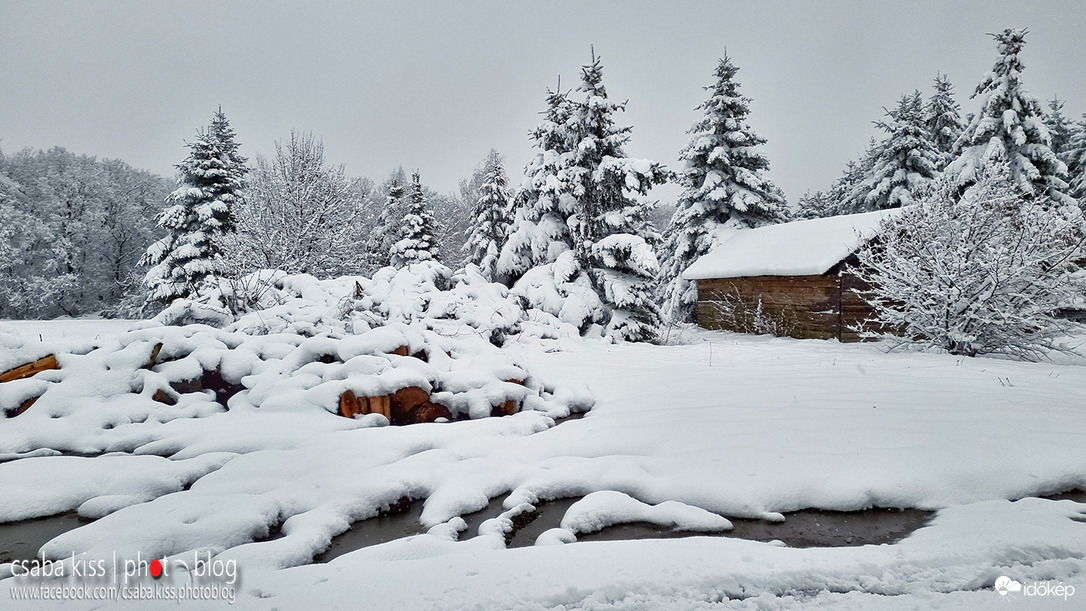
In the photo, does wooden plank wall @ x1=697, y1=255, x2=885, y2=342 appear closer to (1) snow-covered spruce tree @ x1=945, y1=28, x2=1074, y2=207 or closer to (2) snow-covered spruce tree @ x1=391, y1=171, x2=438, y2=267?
(1) snow-covered spruce tree @ x1=945, y1=28, x2=1074, y2=207

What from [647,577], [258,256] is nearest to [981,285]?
[647,577]

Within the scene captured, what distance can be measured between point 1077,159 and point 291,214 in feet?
121

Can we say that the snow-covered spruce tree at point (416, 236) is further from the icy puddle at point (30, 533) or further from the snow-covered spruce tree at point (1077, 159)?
the snow-covered spruce tree at point (1077, 159)

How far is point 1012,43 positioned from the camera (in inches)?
650

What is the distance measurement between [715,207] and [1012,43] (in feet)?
37.8

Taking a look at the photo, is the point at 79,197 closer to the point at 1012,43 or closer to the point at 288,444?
the point at 288,444

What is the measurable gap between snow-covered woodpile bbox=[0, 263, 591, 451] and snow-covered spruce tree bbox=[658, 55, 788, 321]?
562 inches

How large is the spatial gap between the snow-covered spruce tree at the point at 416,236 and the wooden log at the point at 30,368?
60.9 feet

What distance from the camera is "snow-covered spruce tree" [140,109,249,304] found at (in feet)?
54.9

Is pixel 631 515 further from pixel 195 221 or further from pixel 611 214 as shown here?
pixel 195 221

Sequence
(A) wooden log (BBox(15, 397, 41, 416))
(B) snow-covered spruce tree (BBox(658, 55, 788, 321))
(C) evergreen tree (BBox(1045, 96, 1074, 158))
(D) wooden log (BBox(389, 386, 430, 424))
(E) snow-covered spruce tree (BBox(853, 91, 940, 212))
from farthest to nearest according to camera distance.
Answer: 1. (C) evergreen tree (BBox(1045, 96, 1074, 158))
2. (E) snow-covered spruce tree (BBox(853, 91, 940, 212))
3. (B) snow-covered spruce tree (BBox(658, 55, 788, 321))
4. (D) wooden log (BBox(389, 386, 430, 424))
5. (A) wooden log (BBox(15, 397, 41, 416))

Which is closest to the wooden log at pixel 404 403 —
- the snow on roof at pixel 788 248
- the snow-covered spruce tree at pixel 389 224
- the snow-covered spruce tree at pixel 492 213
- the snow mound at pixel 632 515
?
the snow mound at pixel 632 515

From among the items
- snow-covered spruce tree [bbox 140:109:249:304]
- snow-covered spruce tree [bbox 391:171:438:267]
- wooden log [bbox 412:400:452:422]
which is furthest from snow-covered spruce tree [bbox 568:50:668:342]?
snow-covered spruce tree [bbox 140:109:249:304]

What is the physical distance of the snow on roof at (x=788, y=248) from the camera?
491 inches
